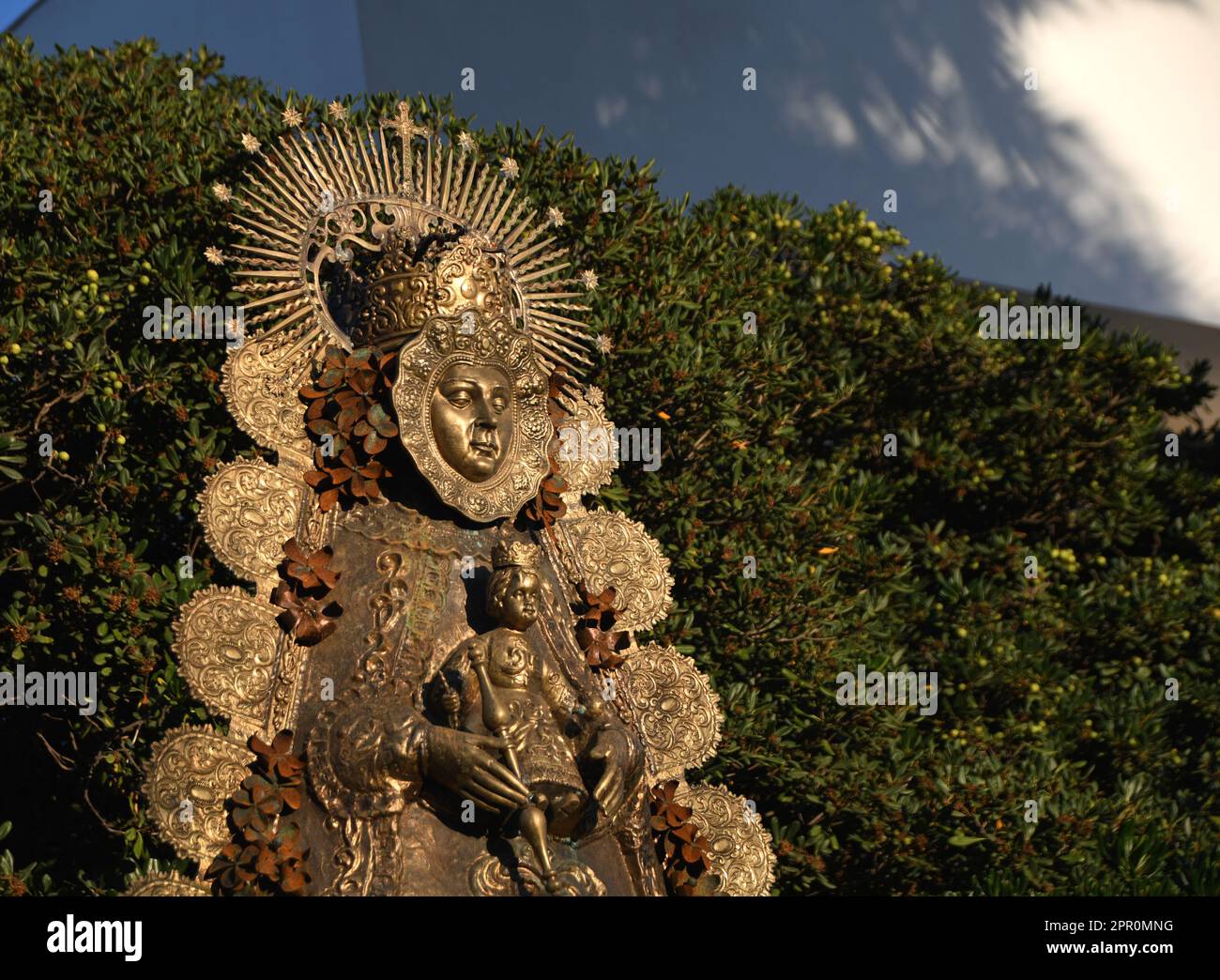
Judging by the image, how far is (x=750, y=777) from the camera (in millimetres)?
10023

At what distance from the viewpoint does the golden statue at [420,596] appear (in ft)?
19.9

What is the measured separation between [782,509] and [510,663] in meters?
4.31

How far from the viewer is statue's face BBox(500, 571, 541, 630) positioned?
6.50 m

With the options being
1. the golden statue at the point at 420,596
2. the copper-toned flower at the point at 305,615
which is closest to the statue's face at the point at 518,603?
the golden statue at the point at 420,596

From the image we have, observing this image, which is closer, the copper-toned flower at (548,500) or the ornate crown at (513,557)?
the ornate crown at (513,557)

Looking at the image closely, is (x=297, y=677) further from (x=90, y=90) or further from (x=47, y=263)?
(x=90, y=90)

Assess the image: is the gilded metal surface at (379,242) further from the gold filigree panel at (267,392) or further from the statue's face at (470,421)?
the statue's face at (470,421)

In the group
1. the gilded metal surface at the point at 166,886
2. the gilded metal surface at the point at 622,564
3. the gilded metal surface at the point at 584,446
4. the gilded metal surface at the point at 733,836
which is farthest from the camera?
the gilded metal surface at the point at 584,446

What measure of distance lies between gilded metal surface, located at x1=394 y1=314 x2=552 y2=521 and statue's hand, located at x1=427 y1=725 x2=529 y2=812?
1.14 meters

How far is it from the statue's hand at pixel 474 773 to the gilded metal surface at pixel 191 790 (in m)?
0.74

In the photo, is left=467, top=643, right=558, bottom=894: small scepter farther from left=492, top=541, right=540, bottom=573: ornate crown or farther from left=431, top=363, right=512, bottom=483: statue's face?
left=431, top=363, right=512, bottom=483: statue's face
